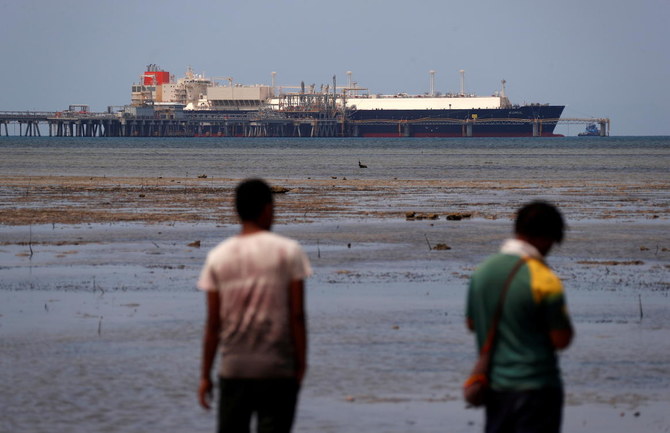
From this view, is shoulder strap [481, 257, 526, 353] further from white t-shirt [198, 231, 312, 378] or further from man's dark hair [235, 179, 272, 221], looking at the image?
man's dark hair [235, 179, 272, 221]

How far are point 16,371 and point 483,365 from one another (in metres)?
6.17

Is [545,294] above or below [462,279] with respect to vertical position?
above

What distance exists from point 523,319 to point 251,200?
4.51ft

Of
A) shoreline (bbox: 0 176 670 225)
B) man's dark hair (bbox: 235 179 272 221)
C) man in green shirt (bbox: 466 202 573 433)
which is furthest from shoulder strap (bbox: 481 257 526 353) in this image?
shoreline (bbox: 0 176 670 225)

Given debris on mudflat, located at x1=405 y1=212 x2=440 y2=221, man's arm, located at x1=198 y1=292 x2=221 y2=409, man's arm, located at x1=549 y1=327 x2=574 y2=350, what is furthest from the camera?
debris on mudflat, located at x1=405 y1=212 x2=440 y2=221

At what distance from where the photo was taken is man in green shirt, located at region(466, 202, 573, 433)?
19.2 feet

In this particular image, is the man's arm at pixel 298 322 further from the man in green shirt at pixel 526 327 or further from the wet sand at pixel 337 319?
the wet sand at pixel 337 319

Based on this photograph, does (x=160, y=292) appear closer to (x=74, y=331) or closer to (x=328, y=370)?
(x=74, y=331)

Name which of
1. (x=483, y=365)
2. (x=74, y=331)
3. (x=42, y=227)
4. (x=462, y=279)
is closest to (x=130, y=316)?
(x=74, y=331)

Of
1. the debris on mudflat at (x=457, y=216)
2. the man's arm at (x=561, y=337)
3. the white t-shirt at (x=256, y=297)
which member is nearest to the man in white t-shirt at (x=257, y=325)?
the white t-shirt at (x=256, y=297)

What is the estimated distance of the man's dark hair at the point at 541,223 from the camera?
6043mm

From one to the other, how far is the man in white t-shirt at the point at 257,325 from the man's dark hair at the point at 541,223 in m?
1.04

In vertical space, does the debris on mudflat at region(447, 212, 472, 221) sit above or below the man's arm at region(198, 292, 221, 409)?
below

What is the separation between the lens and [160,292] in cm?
1608
